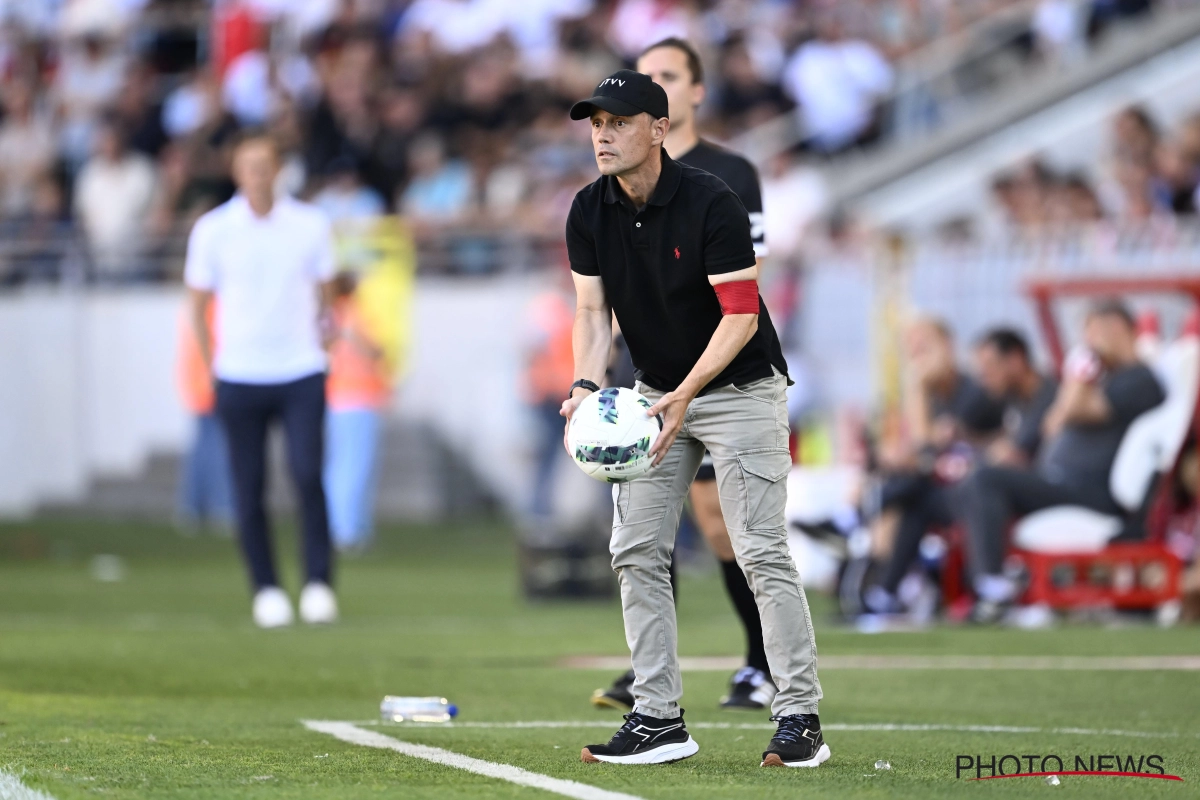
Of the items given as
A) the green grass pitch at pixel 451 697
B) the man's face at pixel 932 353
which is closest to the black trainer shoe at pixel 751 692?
the green grass pitch at pixel 451 697

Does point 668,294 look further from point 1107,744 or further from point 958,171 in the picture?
point 958,171

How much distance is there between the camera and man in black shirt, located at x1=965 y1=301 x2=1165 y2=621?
11953mm

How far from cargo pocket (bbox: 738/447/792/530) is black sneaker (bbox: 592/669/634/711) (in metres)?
1.78

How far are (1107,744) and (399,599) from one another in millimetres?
7842

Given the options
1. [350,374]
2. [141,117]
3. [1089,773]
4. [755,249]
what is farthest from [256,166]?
[141,117]

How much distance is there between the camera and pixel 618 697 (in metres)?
7.80

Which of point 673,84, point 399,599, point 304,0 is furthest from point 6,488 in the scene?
point 673,84

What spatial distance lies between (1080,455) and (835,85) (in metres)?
10.6

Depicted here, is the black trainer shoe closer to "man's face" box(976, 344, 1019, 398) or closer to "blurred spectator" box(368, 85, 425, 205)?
"man's face" box(976, 344, 1019, 398)

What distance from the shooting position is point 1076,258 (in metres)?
15.8

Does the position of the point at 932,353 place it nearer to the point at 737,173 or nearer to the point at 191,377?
the point at 737,173

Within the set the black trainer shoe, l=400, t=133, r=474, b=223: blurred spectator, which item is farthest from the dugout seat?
l=400, t=133, r=474, b=223: blurred spectator

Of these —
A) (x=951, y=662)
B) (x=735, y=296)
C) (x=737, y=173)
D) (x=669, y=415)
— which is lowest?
(x=951, y=662)

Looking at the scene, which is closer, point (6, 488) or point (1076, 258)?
point (1076, 258)
